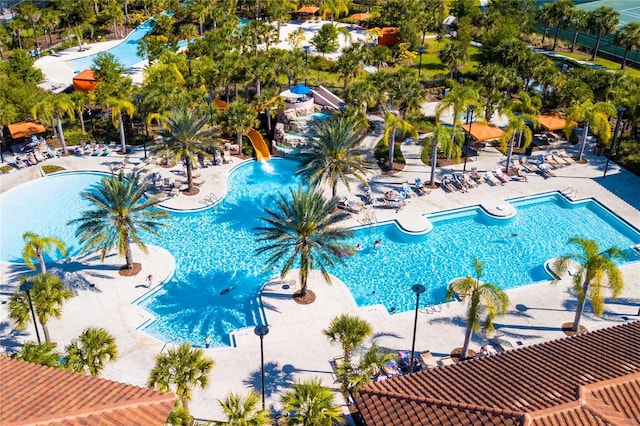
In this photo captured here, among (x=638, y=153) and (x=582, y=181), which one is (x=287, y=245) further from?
(x=638, y=153)

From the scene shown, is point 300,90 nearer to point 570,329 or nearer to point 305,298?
point 305,298

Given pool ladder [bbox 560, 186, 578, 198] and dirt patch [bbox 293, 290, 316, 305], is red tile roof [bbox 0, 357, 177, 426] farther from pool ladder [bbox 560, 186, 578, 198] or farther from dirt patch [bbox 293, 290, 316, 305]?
pool ladder [bbox 560, 186, 578, 198]

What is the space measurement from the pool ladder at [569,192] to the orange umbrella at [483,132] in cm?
640

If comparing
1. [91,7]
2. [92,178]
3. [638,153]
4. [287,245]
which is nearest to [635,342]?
[287,245]

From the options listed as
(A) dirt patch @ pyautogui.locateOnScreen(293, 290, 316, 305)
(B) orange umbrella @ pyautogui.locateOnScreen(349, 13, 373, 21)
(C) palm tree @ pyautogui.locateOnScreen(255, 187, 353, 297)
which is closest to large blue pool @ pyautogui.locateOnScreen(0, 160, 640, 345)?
(A) dirt patch @ pyautogui.locateOnScreen(293, 290, 316, 305)

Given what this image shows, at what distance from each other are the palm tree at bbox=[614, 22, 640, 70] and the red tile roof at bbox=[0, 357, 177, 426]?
2386 inches

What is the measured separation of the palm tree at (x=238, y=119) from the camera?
42844mm

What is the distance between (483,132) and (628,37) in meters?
27.0

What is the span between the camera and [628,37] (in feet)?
197

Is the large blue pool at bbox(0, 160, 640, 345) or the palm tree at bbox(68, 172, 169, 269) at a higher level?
the palm tree at bbox(68, 172, 169, 269)

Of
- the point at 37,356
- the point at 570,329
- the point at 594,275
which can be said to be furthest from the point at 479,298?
the point at 37,356

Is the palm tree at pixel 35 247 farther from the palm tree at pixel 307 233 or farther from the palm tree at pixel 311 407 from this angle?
the palm tree at pixel 311 407

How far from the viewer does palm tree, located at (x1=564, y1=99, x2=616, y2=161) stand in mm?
42000

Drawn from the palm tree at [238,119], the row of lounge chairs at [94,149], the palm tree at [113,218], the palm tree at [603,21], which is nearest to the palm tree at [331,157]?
the palm tree at [238,119]
